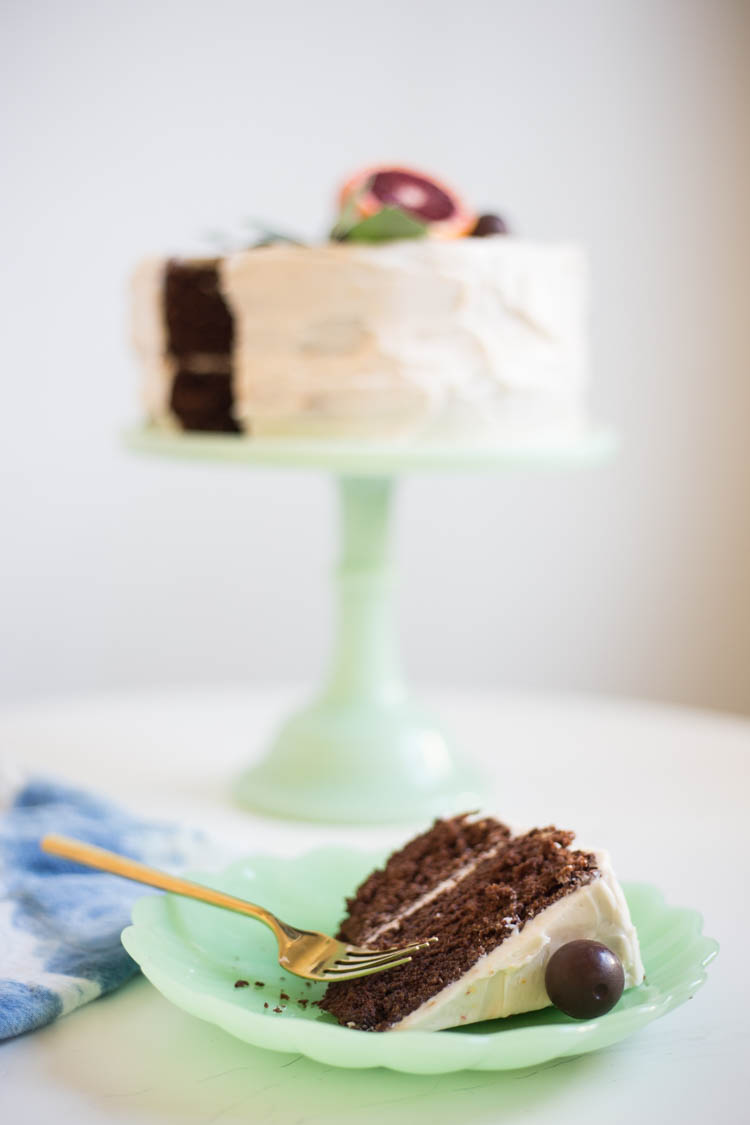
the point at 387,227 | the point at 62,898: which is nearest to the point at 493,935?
the point at 62,898

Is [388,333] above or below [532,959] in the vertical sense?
above

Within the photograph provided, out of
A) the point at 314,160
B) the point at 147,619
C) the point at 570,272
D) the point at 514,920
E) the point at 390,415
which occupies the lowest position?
the point at 147,619

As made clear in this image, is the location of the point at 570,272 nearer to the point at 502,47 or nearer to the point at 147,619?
the point at 502,47

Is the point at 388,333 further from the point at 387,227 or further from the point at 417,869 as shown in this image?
the point at 417,869

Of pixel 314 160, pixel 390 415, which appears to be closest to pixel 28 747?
pixel 390 415

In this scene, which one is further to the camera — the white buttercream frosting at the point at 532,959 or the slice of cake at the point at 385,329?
the slice of cake at the point at 385,329

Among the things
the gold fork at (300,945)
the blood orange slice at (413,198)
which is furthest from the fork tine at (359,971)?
the blood orange slice at (413,198)

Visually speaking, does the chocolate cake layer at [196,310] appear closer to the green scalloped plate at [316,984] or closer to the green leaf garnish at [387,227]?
the green leaf garnish at [387,227]
